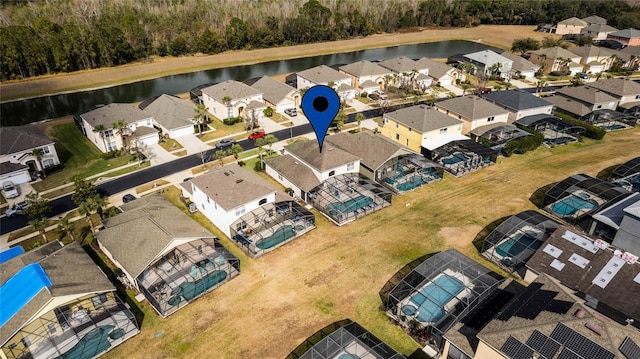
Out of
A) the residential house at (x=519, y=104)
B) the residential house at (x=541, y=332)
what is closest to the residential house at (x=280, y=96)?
the residential house at (x=519, y=104)

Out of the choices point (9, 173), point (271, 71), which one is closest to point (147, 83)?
point (271, 71)

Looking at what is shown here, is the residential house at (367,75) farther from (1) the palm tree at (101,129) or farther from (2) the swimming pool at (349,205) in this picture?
(1) the palm tree at (101,129)

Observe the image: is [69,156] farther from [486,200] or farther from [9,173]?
[486,200]

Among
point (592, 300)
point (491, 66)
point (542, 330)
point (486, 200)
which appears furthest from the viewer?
point (491, 66)

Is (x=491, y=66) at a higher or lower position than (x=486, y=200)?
higher

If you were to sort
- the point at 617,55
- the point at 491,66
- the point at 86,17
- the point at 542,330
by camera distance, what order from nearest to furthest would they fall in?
the point at 542,330 < the point at 491,66 < the point at 617,55 < the point at 86,17

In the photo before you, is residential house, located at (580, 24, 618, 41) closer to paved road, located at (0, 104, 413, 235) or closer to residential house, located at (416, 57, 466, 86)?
residential house, located at (416, 57, 466, 86)
